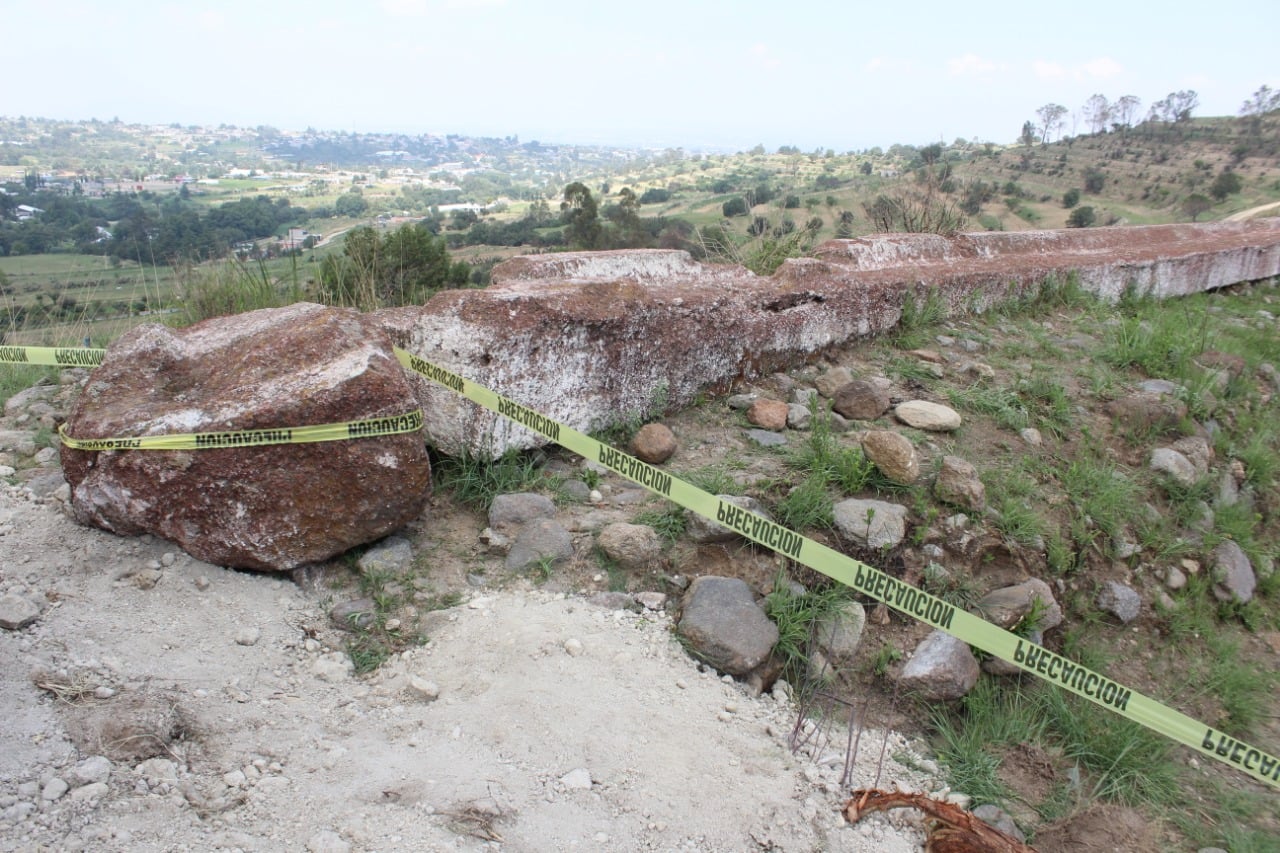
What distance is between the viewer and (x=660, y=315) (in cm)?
351

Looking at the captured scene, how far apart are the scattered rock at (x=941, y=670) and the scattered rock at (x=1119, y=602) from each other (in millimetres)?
894

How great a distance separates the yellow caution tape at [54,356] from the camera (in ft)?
11.9

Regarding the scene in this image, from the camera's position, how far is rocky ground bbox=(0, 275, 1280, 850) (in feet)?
6.09

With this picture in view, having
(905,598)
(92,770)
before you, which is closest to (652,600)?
(905,598)

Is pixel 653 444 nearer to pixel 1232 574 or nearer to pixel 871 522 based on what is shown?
pixel 871 522

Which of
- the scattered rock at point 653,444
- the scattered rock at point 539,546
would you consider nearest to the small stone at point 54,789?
the scattered rock at point 539,546

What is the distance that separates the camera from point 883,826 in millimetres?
2102

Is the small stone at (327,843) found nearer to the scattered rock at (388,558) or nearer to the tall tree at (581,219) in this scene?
the scattered rock at (388,558)

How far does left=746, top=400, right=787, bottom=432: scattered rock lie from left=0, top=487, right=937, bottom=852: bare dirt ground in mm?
1305

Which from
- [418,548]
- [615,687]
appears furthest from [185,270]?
[615,687]

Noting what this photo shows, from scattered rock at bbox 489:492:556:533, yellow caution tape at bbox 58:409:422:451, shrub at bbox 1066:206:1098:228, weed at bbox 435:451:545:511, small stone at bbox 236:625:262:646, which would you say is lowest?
small stone at bbox 236:625:262:646

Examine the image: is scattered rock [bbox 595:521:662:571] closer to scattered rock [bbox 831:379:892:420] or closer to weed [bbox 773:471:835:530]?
A: weed [bbox 773:471:835:530]

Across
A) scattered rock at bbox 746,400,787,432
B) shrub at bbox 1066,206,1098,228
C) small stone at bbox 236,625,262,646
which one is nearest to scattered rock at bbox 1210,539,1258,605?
scattered rock at bbox 746,400,787,432

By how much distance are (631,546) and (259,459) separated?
1299 millimetres
